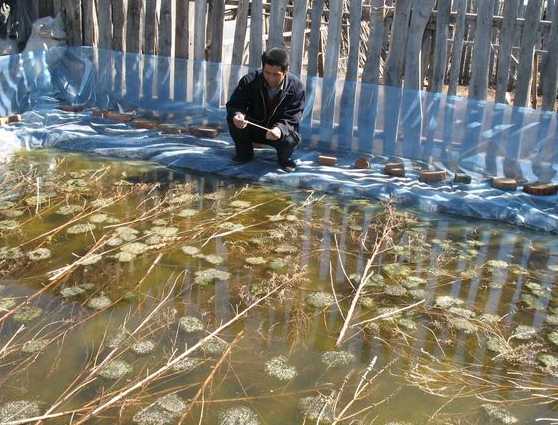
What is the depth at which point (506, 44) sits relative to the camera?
5586 millimetres

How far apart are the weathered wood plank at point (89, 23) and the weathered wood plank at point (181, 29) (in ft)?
3.20

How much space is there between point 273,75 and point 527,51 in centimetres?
210

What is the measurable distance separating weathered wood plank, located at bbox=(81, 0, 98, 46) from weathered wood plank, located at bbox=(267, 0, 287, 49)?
204 centimetres

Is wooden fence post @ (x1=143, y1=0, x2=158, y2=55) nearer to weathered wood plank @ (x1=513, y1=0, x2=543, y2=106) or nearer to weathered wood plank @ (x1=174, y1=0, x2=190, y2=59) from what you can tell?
weathered wood plank @ (x1=174, y1=0, x2=190, y2=59)

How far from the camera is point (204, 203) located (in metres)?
4.80

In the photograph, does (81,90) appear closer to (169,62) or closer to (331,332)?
(169,62)

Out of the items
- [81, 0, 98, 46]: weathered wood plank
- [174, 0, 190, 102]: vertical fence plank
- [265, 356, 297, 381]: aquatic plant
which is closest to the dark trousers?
[174, 0, 190, 102]: vertical fence plank

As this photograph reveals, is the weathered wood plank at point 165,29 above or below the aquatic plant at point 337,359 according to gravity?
above

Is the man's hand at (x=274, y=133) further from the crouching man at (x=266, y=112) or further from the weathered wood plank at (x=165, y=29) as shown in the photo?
the weathered wood plank at (x=165, y=29)

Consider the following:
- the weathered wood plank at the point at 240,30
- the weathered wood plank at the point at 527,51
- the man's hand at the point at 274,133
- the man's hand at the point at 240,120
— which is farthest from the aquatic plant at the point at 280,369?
the weathered wood plank at the point at 240,30

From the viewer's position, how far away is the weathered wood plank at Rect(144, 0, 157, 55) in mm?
6750

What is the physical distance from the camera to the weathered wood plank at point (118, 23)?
6.82 metres

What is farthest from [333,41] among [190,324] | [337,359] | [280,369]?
[280,369]

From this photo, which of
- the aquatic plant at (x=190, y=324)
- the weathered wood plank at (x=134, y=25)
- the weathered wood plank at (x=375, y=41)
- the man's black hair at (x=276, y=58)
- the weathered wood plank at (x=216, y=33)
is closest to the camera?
the aquatic plant at (x=190, y=324)
